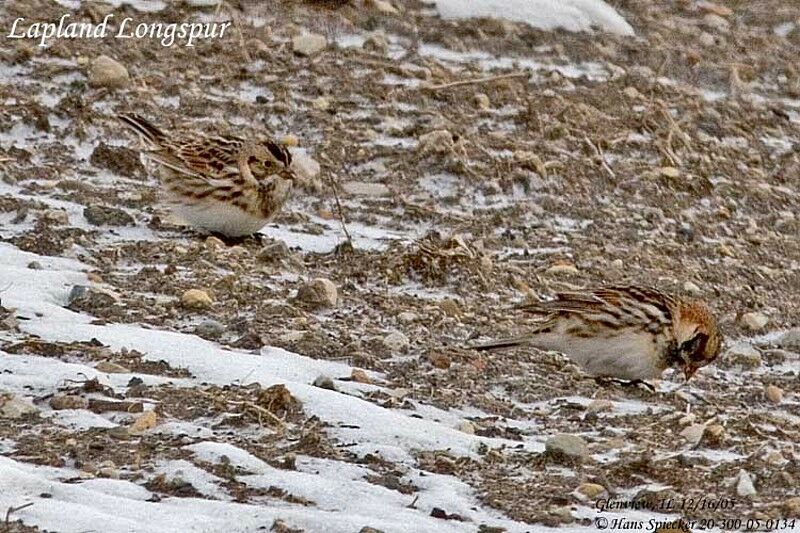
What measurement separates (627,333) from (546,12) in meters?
5.05

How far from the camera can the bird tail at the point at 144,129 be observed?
8.56 metres

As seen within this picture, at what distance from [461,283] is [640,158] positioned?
2549 millimetres

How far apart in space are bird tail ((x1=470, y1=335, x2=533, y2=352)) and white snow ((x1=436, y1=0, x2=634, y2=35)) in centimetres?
500

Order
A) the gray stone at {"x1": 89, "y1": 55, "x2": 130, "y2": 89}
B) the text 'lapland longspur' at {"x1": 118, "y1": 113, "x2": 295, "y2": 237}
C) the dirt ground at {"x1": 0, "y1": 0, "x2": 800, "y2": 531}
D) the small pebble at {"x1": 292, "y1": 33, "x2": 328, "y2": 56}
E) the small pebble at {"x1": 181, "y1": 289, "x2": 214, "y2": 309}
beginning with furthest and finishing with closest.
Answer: the small pebble at {"x1": 292, "y1": 33, "x2": 328, "y2": 56} → the gray stone at {"x1": 89, "y1": 55, "x2": 130, "y2": 89} → the text 'lapland longspur' at {"x1": 118, "y1": 113, "x2": 295, "y2": 237} → the small pebble at {"x1": 181, "y1": 289, "x2": 214, "y2": 309} → the dirt ground at {"x1": 0, "y1": 0, "x2": 800, "y2": 531}

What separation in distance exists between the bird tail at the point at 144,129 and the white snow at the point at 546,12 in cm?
364

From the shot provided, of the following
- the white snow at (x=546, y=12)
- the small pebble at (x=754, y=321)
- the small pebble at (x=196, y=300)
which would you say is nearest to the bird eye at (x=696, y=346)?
the small pebble at (x=754, y=321)

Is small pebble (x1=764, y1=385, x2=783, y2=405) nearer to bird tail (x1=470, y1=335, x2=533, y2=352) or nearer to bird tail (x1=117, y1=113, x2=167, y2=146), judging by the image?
bird tail (x1=470, y1=335, x2=533, y2=352)

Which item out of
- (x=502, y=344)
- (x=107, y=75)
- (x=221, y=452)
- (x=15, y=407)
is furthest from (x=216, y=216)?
(x=221, y=452)

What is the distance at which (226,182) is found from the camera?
27.4ft

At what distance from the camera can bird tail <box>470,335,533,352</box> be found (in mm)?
7125

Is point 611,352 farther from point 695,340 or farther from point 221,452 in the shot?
point 221,452

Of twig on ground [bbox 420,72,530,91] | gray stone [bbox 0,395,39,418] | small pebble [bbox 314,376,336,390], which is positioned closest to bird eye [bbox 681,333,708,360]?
small pebble [bbox 314,376,336,390]

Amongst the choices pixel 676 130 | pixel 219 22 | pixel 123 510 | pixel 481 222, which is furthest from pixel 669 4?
pixel 123 510

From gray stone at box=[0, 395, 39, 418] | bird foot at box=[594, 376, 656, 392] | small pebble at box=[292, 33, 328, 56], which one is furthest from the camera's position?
small pebble at box=[292, 33, 328, 56]
